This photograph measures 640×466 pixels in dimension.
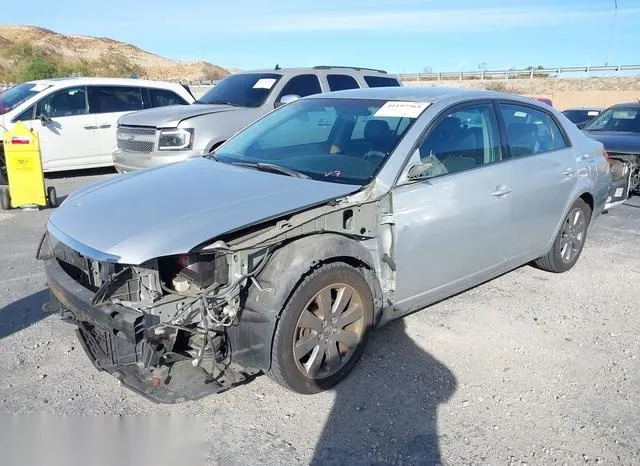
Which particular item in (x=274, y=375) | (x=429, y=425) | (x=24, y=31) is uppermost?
(x=24, y=31)

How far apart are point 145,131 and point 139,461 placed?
19.6 feet

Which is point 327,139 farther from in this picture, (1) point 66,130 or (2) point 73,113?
(2) point 73,113

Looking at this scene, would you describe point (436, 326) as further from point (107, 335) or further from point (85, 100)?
point (85, 100)

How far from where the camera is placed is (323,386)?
334cm

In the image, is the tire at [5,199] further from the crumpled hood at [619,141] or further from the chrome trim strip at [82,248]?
the crumpled hood at [619,141]

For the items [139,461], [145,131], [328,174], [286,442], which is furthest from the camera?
[145,131]

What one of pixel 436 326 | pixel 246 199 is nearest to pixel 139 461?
pixel 246 199

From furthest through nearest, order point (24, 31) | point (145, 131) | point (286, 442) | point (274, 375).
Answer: point (24, 31) < point (145, 131) < point (274, 375) < point (286, 442)

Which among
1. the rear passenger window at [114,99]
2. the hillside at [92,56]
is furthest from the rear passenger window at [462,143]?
the hillside at [92,56]

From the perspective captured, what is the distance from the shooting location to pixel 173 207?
3.12 m

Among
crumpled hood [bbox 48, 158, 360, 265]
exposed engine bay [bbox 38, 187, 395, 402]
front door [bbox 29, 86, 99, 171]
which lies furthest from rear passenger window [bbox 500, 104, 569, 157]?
front door [bbox 29, 86, 99, 171]

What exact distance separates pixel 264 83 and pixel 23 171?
12.0 feet

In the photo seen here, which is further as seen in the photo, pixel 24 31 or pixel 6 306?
pixel 24 31

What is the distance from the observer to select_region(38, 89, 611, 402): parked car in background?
9.41 ft
